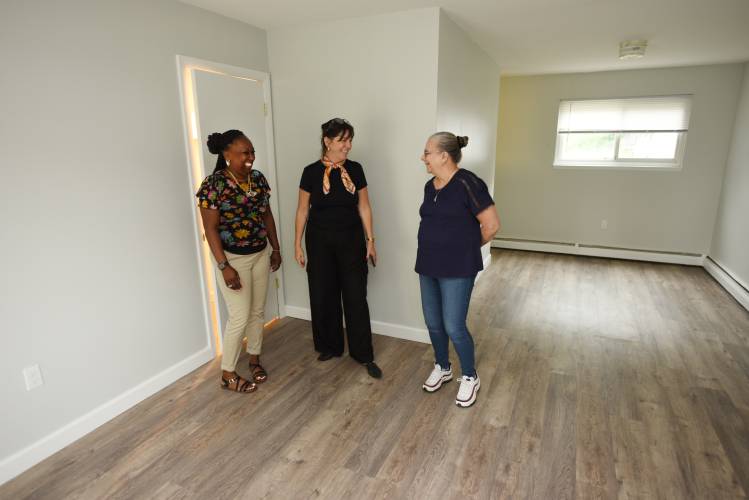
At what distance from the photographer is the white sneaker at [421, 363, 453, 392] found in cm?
256

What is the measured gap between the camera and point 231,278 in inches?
92.8

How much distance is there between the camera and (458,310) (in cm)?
228

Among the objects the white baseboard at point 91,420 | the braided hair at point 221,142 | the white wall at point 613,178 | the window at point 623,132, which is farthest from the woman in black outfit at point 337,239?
the window at point 623,132

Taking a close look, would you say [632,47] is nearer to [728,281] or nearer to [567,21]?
[567,21]

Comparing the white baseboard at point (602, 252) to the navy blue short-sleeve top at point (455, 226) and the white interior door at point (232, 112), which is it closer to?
the white interior door at point (232, 112)

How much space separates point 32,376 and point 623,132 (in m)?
6.07

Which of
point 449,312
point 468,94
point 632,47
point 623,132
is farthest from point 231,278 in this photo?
point 623,132

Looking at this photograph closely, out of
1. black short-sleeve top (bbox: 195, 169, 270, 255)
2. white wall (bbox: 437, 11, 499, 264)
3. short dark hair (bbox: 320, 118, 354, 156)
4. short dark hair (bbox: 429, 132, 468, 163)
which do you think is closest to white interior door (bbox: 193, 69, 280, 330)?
black short-sleeve top (bbox: 195, 169, 270, 255)

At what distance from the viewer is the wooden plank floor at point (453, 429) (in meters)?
1.88

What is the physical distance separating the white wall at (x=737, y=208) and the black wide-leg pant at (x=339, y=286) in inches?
149

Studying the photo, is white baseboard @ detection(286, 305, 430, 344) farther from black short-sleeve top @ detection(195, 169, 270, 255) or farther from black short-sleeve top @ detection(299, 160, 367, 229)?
black short-sleeve top @ detection(195, 169, 270, 255)

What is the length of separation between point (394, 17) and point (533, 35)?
4.28 ft

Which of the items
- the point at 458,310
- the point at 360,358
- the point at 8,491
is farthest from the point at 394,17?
the point at 8,491

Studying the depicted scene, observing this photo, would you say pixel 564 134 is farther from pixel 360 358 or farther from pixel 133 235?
pixel 133 235
